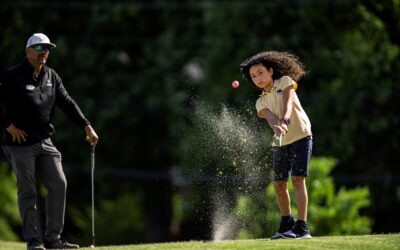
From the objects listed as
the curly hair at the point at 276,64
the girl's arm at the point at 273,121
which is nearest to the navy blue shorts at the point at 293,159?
the girl's arm at the point at 273,121

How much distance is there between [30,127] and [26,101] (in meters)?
0.28

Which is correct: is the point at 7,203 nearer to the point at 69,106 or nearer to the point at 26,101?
the point at 69,106

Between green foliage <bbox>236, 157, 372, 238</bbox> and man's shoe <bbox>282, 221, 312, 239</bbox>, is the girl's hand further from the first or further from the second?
green foliage <bbox>236, 157, 372, 238</bbox>

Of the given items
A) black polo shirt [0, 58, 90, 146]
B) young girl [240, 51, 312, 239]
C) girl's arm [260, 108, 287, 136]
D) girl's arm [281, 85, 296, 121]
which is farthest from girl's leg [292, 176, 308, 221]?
black polo shirt [0, 58, 90, 146]

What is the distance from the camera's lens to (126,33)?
3247cm

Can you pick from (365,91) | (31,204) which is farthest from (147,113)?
(31,204)

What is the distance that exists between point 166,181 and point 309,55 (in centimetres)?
747

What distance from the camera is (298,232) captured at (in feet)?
33.9

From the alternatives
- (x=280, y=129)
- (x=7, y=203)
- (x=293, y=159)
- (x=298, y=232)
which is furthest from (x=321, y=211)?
(x=7, y=203)

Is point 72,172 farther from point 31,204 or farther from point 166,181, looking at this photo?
point 31,204

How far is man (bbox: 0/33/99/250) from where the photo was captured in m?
10.0

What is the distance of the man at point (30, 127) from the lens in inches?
396

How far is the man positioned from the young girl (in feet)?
7.24

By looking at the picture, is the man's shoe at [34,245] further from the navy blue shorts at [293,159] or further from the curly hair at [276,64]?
the curly hair at [276,64]
